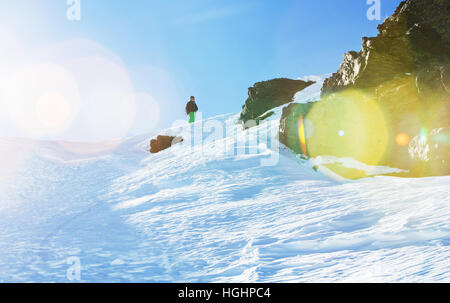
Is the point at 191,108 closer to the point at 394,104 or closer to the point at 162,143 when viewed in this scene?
the point at 162,143

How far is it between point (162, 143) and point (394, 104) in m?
15.8

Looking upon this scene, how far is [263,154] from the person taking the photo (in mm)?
15156

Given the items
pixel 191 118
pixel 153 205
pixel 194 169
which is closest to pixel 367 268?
pixel 153 205

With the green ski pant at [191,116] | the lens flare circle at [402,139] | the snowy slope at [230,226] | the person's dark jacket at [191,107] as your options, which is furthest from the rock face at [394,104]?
the green ski pant at [191,116]

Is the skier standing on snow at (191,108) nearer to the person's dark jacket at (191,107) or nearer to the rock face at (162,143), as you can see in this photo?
the person's dark jacket at (191,107)

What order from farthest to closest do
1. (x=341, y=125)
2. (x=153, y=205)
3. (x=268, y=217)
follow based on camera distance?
(x=341, y=125), (x=153, y=205), (x=268, y=217)

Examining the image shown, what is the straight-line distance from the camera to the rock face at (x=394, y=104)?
1124cm

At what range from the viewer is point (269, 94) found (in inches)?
1372

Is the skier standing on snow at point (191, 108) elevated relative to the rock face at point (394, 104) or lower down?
elevated

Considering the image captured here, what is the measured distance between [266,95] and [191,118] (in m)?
8.47

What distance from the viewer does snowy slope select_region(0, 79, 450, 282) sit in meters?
5.49

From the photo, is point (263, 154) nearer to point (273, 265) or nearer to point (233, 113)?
point (273, 265)

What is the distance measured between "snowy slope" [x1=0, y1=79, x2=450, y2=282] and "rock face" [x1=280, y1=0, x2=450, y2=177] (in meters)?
1.49

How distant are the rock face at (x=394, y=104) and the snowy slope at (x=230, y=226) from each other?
1493mm
